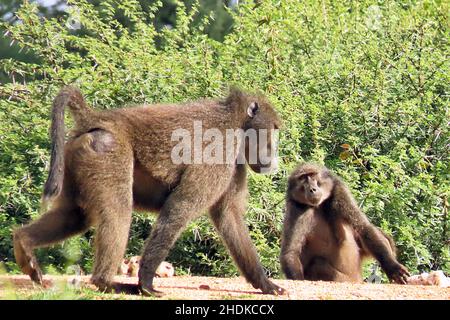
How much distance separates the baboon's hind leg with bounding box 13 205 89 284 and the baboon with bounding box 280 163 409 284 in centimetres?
200

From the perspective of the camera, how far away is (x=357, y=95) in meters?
9.50

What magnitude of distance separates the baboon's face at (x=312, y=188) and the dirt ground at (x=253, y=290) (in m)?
0.94

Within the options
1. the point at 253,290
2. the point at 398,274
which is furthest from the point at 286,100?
the point at 253,290

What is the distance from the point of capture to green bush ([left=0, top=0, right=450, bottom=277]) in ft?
28.4

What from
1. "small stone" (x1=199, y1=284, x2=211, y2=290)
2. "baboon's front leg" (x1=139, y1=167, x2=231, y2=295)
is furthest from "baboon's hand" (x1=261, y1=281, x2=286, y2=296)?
"baboon's front leg" (x1=139, y1=167, x2=231, y2=295)

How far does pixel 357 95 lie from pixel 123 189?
438 cm

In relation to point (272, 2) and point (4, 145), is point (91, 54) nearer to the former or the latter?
point (4, 145)

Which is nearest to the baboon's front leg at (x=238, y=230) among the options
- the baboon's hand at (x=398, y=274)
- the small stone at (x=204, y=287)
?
the small stone at (x=204, y=287)

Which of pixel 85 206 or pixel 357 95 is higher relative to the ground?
pixel 357 95

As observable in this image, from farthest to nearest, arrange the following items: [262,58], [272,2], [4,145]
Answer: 1. [272,2]
2. [262,58]
3. [4,145]

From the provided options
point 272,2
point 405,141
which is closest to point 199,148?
point 405,141

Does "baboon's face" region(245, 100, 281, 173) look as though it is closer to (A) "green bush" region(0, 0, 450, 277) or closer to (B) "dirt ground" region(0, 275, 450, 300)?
(B) "dirt ground" region(0, 275, 450, 300)

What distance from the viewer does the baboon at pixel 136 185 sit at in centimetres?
569

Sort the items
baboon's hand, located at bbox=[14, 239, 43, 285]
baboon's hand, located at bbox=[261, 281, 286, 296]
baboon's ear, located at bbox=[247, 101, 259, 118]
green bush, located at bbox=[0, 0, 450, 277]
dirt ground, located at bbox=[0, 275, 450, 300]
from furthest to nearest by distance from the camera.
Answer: green bush, located at bbox=[0, 0, 450, 277], baboon's ear, located at bbox=[247, 101, 259, 118], baboon's hand, located at bbox=[261, 281, 286, 296], baboon's hand, located at bbox=[14, 239, 43, 285], dirt ground, located at bbox=[0, 275, 450, 300]
